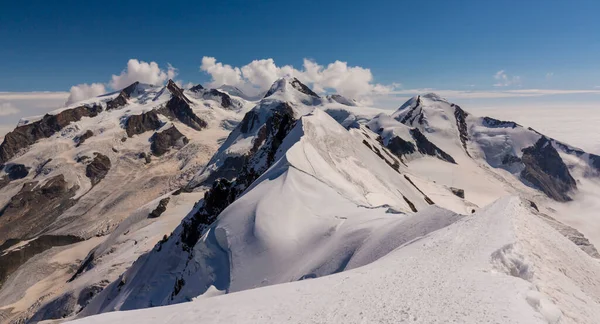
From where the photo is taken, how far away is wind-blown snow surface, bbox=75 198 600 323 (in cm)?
1015

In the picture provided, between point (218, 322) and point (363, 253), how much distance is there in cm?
1154

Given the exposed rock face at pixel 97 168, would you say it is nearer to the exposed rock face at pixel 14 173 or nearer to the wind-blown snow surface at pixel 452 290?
the exposed rock face at pixel 14 173

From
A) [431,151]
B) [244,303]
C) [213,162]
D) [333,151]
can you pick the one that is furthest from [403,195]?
[213,162]

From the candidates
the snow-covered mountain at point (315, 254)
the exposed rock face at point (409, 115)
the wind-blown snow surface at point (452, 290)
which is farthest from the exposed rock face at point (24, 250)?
the exposed rock face at point (409, 115)

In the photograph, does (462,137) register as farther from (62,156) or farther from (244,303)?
(62,156)

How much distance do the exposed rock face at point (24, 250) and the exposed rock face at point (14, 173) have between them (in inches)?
3149

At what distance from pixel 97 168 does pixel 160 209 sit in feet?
321

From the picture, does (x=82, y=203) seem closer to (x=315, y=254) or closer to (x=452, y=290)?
(x=315, y=254)

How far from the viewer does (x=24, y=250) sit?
9781cm

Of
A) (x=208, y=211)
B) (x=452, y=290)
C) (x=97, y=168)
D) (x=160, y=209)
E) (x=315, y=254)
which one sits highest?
(x=452, y=290)

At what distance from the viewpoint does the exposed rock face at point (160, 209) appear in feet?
305

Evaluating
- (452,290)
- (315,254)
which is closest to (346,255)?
(315,254)

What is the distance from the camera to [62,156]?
Answer: 177375 mm

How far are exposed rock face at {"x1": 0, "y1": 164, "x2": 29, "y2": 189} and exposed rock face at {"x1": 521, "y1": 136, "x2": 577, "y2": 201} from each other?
249204 millimetres
